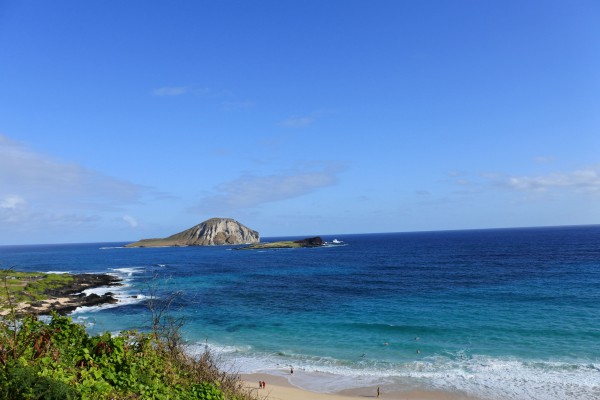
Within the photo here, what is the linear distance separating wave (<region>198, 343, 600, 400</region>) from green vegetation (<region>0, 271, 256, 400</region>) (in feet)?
45.7

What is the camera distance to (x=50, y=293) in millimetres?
56688

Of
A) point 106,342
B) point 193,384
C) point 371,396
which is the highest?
point 106,342

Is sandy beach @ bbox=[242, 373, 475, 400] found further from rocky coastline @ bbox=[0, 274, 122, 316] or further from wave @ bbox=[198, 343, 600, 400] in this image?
rocky coastline @ bbox=[0, 274, 122, 316]

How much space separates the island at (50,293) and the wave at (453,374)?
3025 centimetres

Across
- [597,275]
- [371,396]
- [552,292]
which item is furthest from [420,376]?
[597,275]

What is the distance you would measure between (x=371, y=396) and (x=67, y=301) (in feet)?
151

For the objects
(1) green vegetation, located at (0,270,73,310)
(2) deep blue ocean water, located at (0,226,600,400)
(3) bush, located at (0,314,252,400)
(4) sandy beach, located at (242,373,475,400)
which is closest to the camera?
(3) bush, located at (0,314,252,400)

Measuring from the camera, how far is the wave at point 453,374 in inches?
914

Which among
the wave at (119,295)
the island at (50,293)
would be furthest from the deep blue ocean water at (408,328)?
the island at (50,293)

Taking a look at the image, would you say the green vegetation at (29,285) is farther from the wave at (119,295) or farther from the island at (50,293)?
the wave at (119,295)

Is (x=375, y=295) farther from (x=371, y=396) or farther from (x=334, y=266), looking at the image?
(x=334, y=266)

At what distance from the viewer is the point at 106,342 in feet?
38.5

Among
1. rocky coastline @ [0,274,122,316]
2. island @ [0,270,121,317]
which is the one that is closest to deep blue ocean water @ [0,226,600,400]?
rocky coastline @ [0,274,122,316]

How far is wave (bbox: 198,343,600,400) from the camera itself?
914 inches
